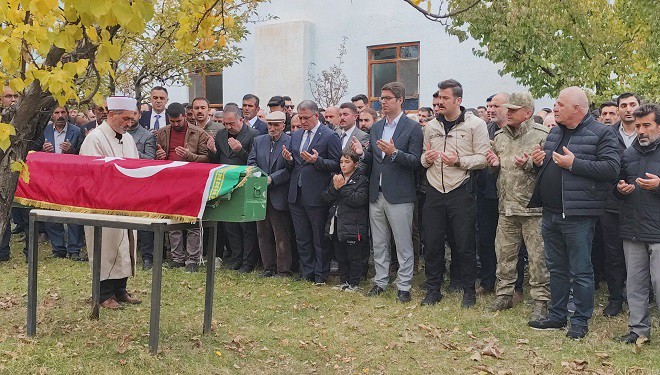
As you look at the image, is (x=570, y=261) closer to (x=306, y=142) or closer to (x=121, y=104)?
(x=306, y=142)

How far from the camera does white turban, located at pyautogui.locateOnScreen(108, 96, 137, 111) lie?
23.9 ft

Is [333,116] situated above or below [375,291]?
above

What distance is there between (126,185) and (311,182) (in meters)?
3.55

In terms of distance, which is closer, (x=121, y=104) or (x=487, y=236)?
(x=121, y=104)

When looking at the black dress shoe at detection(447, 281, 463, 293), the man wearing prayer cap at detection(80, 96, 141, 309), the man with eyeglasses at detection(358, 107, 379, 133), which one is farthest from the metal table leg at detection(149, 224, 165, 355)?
the man with eyeglasses at detection(358, 107, 379, 133)

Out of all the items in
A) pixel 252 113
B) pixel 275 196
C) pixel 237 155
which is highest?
pixel 252 113

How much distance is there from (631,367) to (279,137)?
17.4ft

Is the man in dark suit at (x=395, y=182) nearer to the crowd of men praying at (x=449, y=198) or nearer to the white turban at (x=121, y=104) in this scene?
the crowd of men praying at (x=449, y=198)

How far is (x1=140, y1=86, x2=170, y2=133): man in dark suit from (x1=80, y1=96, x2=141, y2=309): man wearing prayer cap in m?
3.87

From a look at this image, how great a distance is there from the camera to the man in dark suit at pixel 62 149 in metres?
10.8

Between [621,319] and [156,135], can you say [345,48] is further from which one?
[621,319]

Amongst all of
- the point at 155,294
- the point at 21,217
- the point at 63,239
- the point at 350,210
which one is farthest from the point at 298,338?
the point at 21,217

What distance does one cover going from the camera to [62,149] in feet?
35.6

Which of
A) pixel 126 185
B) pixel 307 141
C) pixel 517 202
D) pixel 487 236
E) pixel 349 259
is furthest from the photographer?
pixel 307 141
